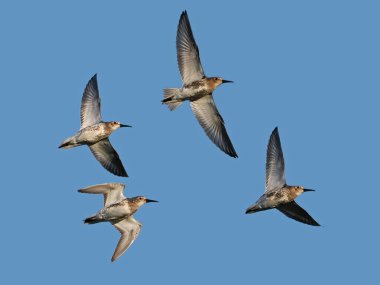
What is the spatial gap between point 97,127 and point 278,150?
3994 millimetres

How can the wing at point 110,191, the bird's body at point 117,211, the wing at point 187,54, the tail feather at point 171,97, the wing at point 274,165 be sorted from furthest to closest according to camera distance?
the tail feather at point 171,97
the wing at point 187,54
the wing at point 274,165
the wing at point 110,191
the bird's body at point 117,211

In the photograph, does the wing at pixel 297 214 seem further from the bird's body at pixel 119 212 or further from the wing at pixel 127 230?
the wing at pixel 127 230

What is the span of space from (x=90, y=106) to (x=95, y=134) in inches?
34.5

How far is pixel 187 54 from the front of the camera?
68.3 ft

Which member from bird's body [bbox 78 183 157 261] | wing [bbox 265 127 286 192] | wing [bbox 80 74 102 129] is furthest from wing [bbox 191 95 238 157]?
bird's body [bbox 78 183 157 261]

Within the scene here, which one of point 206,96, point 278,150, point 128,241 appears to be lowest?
point 128,241

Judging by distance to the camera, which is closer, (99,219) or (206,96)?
(99,219)

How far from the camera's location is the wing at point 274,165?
20250 mm

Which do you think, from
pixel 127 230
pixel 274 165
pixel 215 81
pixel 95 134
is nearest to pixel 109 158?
pixel 95 134

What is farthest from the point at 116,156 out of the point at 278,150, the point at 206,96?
the point at 278,150

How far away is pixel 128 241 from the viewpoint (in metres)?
20.4

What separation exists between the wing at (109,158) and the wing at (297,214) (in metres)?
3.81

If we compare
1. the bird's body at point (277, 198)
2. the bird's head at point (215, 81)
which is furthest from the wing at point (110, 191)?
the bird's head at point (215, 81)

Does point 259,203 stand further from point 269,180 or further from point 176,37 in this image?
point 176,37
